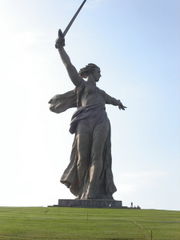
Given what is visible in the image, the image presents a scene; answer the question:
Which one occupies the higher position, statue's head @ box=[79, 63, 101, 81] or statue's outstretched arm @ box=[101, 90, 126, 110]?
statue's head @ box=[79, 63, 101, 81]

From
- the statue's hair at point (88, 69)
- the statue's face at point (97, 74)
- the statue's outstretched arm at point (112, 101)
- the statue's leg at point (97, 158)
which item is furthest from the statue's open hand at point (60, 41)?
the statue's leg at point (97, 158)

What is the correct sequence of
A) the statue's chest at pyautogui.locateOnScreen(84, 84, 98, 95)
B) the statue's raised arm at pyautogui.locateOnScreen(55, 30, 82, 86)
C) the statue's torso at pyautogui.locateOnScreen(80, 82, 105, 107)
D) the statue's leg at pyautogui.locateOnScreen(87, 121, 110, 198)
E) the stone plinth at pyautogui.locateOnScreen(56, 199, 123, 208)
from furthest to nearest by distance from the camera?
1. the statue's chest at pyautogui.locateOnScreen(84, 84, 98, 95)
2. the statue's torso at pyautogui.locateOnScreen(80, 82, 105, 107)
3. the statue's raised arm at pyautogui.locateOnScreen(55, 30, 82, 86)
4. the statue's leg at pyautogui.locateOnScreen(87, 121, 110, 198)
5. the stone plinth at pyautogui.locateOnScreen(56, 199, 123, 208)

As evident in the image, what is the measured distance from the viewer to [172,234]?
10.1m

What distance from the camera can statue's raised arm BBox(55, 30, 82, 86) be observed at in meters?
23.2

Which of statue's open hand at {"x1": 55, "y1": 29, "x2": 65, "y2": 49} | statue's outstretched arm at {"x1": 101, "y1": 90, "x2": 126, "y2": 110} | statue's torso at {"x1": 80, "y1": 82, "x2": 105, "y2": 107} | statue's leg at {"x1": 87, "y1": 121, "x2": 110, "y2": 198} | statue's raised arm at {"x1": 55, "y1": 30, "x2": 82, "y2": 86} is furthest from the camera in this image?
statue's outstretched arm at {"x1": 101, "y1": 90, "x2": 126, "y2": 110}

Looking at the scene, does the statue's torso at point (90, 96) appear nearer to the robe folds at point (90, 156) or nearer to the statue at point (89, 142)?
the statue at point (89, 142)

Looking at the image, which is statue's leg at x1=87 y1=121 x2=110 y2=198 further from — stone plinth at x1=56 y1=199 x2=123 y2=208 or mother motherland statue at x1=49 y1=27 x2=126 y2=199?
stone plinth at x1=56 y1=199 x2=123 y2=208

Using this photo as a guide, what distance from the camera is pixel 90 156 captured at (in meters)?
23.5

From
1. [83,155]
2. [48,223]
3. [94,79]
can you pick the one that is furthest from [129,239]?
[94,79]

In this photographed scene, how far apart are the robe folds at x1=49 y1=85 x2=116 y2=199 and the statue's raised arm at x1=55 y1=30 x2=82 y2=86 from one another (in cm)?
47

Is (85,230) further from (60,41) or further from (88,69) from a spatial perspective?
(88,69)

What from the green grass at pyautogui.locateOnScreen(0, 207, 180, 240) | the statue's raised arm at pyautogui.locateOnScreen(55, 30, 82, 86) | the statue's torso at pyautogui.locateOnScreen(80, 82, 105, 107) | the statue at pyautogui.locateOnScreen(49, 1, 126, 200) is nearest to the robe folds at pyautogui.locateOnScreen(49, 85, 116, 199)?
the statue at pyautogui.locateOnScreen(49, 1, 126, 200)

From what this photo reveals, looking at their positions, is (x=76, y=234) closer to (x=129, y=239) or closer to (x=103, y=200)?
(x=129, y=239)

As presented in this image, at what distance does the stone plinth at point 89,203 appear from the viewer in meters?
21.4
